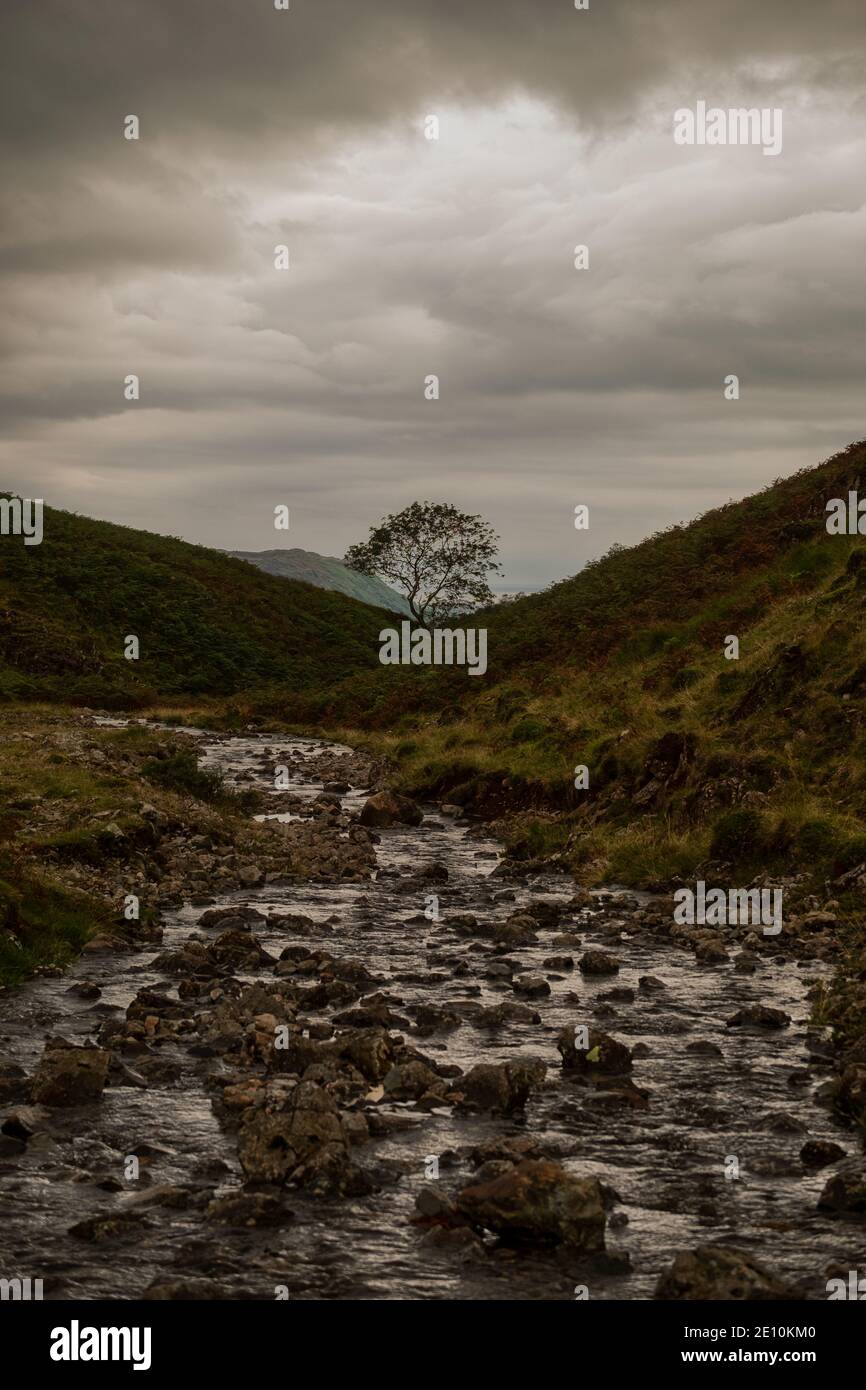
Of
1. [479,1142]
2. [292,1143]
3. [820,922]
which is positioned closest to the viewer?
[292,1143]

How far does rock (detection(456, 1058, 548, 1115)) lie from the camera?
38.3 ft

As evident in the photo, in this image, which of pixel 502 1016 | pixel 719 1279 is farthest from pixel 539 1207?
pixel 502 1016

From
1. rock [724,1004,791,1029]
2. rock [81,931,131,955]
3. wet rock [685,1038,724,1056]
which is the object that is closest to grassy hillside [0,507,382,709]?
rock [81,931,131,955]

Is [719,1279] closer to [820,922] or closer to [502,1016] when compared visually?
[502,1016]

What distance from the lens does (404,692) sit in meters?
62.4

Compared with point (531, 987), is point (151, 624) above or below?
above

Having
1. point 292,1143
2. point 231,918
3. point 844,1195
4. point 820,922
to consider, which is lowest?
point 844,1195

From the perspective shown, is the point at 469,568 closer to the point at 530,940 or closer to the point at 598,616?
the point at 598,616

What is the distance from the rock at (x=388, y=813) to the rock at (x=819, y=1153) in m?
22.4

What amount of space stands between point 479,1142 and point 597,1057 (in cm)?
227

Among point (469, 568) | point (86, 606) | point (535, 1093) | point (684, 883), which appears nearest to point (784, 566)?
point (684, 883)

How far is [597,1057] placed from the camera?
12.7 m

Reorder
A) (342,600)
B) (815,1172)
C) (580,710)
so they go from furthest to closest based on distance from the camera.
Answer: (342,600) < (580,710) < (815,1172)

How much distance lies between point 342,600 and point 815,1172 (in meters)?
119
